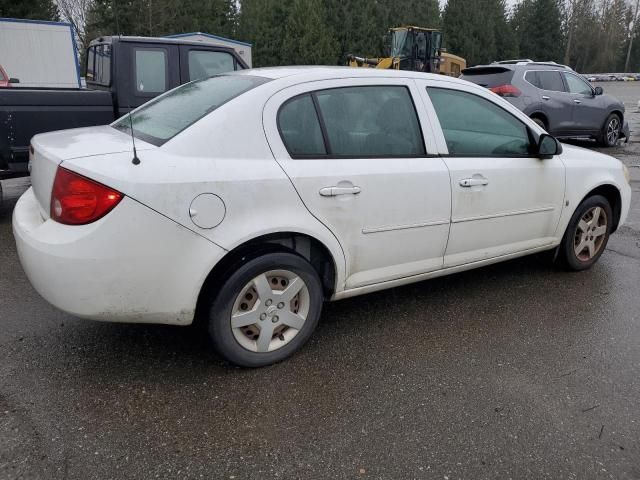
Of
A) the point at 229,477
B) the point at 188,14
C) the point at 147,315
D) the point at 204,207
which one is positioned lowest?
the point at 229,477

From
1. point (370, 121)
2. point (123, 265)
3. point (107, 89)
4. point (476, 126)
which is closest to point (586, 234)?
point (476, 126)

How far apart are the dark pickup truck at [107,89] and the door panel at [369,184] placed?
366 centimetres

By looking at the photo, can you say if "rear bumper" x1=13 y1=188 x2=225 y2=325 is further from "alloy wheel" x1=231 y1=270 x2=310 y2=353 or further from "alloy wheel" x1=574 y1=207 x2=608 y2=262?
"alloy wheel" x1=574 y1=207 x2=608 y2=262

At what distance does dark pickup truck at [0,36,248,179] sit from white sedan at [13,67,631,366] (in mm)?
2538

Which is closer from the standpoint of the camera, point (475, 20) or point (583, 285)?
point (583, 285)

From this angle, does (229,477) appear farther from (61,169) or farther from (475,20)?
(475,20)

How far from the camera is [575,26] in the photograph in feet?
205

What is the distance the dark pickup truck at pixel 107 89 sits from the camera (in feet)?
17.7

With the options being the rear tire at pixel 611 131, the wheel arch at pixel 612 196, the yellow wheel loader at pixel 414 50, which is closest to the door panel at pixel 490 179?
the wheel arch at pixel 612 196

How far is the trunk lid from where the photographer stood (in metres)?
2.70

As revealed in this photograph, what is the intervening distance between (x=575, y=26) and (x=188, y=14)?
152 feet

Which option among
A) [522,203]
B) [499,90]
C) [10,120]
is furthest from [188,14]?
[522,203]

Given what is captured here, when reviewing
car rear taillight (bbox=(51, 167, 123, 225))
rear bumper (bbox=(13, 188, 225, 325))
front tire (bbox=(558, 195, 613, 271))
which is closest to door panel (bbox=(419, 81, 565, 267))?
front tire (bbox=(558, 195, 613, 271))

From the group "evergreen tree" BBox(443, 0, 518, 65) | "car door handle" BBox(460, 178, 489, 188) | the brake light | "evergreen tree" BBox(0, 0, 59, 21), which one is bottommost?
"car door handle" BBox(460, 178, 489, 188)
